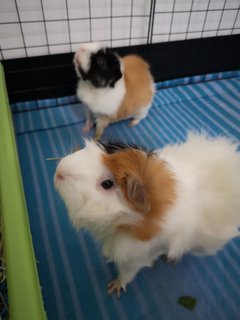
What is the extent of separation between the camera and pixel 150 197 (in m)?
0.81

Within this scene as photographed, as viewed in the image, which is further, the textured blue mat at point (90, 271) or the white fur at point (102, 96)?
the white fur at point (102, 96)

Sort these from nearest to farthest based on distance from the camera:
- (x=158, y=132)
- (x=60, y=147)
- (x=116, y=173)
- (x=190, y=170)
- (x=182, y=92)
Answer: (x=116, y=173) → (x=190, y=170) → (x=60, y=147) → (x=158, y=132) → (x=182, y=92)

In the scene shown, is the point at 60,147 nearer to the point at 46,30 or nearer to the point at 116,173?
the point at 46,30

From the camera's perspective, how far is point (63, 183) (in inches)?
32.0

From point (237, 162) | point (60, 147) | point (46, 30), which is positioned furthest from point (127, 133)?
point (237, 162)

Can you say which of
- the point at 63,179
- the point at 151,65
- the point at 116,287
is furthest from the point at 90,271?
the point at 151,65

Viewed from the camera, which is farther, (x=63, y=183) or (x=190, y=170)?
(x=190, y=170)

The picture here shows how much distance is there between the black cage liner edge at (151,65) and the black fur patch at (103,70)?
1.87 feet

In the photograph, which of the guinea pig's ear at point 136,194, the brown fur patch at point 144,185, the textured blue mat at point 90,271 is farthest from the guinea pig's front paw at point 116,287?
the guinea pig's ear at point 136,194

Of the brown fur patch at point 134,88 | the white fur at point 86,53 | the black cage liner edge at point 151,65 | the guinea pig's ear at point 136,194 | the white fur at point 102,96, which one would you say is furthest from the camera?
the black cage liner edge at point 151,65

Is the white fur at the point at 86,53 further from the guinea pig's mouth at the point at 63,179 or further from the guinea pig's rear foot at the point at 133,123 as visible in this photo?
the guinea pig's mouth at the point at 63,179

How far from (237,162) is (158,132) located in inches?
43.4

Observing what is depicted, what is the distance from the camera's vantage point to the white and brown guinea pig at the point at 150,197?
794mm

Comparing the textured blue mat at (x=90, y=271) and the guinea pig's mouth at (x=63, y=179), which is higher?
the guinea pig's mouth at (x=63, y=179)
